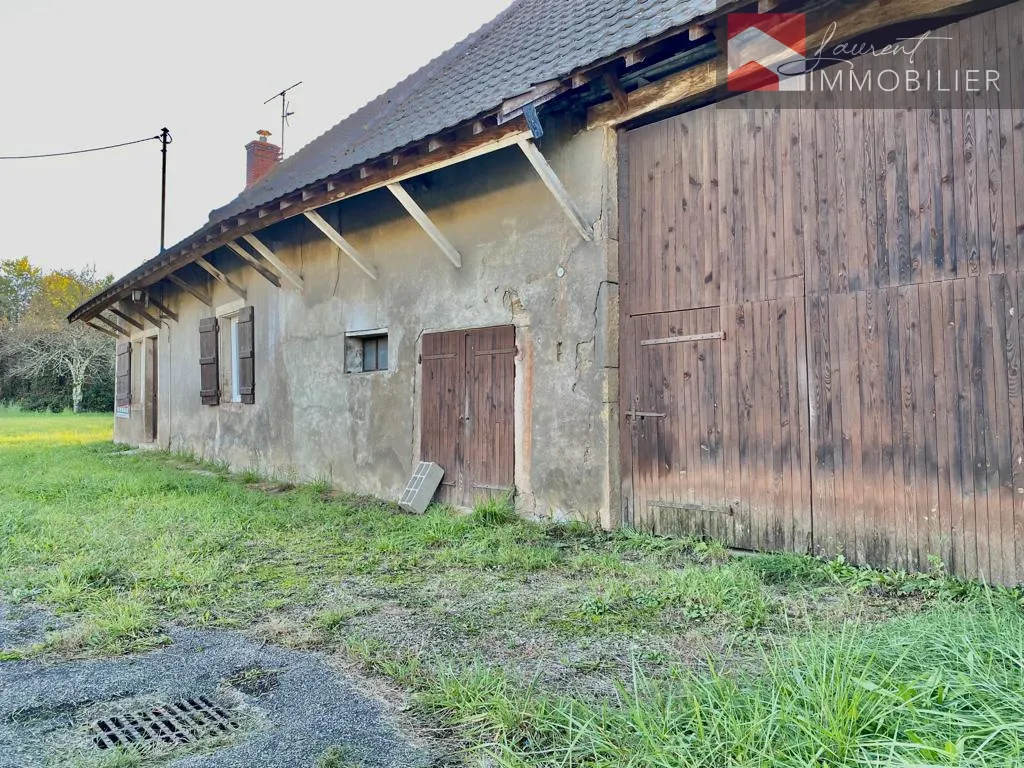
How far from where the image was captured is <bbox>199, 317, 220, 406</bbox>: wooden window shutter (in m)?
10.2

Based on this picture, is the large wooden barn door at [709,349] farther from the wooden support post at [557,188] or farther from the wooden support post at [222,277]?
the wooden support post at [222,277]

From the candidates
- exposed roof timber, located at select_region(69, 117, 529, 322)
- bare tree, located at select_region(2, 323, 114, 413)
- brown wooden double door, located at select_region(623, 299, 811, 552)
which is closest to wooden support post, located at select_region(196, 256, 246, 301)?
exposed roof timber, located at select_region(69, 117, 529, 322)

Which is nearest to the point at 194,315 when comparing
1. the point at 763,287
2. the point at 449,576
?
the point at 449,576

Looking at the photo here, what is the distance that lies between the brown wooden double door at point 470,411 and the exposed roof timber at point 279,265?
105 inches

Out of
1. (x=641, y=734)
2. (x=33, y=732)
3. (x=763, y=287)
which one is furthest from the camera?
(x=763, y=287)

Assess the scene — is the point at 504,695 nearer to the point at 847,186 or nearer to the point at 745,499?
the point at 745,499

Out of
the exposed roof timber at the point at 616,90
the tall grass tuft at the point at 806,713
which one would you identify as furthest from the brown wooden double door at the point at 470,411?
the tall grass tuft at the point at 806,713

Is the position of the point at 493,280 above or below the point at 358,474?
above

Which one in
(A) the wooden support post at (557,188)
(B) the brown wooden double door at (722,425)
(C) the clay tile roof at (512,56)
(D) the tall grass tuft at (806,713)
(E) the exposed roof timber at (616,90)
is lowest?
(D) the tall grass tuft at (806,713)

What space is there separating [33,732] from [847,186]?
4604 mm

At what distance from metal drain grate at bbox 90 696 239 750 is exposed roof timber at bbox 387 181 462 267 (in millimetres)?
4431

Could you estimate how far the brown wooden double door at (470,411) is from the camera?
5.65 meters

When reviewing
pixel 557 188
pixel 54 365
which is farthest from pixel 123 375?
pixel 54 365

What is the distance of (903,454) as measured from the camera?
3.59 m
